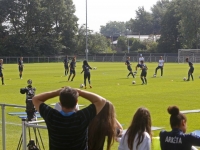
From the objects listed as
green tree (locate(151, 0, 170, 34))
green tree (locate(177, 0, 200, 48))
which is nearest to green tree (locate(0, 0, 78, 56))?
green tree (locate(177, 0, 200, 48))

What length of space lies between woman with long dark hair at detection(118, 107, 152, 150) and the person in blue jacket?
0.78ft

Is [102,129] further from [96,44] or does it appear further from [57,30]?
[96,44]

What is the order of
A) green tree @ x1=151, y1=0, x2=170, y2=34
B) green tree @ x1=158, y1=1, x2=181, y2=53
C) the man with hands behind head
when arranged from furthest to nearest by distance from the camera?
1. green tree @ x1=151, y1=0, x2=170, y2=34
2. green tree @ x1=158, y1=1, x2=181, y2=53
3. the man with hands behind head

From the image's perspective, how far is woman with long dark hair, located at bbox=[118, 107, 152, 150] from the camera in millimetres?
6102

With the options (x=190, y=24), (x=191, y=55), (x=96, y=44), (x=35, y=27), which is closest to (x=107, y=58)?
(x=96, y=44)

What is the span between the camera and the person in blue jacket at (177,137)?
5.70 metres

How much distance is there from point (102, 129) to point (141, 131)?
1.84ft

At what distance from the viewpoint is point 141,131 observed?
20.0 feet

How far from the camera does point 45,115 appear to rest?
19.0 feet

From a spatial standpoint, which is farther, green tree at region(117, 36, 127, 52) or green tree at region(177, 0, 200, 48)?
green tree at region(117, 36, 127, 52)

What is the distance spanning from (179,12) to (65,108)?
104m

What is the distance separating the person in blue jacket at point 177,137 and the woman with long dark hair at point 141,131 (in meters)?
0.24

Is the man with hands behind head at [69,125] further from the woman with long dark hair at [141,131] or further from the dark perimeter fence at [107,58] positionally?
the dark perimeter fence at [107,58]

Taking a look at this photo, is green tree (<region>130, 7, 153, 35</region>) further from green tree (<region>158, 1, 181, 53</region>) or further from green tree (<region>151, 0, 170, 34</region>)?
green tree (<region>158, 1, 181, 53</region>)
